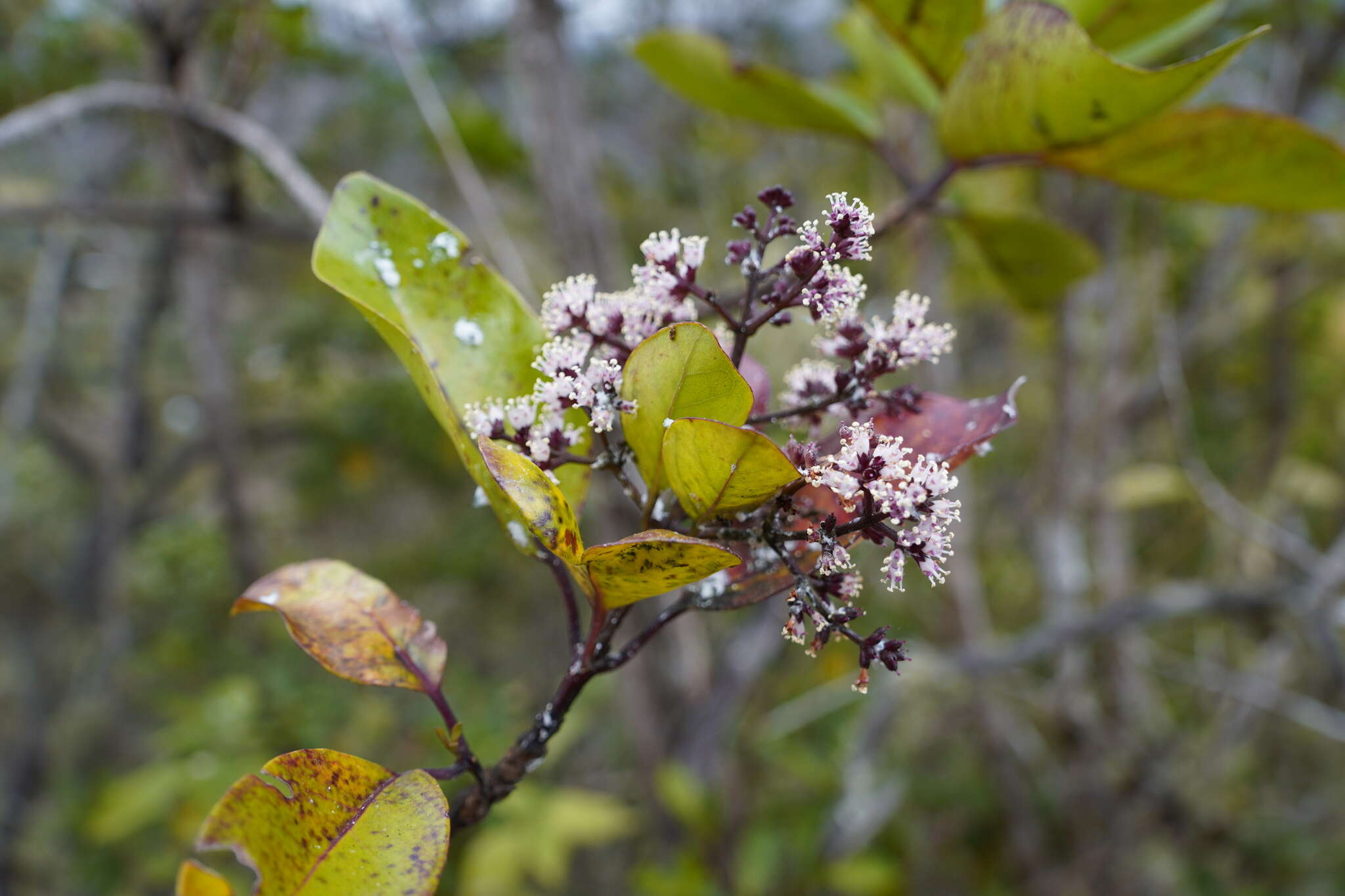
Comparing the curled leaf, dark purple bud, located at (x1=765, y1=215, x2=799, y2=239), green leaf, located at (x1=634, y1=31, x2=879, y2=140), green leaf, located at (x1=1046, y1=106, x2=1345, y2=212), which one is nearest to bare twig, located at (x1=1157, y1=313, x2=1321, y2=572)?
green leaf, located at (x1=1046, y1=106, x2=1345, y2=212)

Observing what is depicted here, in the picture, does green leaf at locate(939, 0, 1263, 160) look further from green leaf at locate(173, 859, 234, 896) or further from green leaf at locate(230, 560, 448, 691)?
green leaf at locate(173, 859, 234, 896)

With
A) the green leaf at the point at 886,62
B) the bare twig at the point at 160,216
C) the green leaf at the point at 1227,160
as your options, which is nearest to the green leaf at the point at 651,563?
the green leaf at the point at 1227,160

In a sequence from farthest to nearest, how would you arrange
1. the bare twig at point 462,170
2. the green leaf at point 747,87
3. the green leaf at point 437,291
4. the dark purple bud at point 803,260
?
the bare twig at point 462,170 → the green leaf at point 747,87 → the green leaf at point 437,291 → the dark purple bud at point 803,260

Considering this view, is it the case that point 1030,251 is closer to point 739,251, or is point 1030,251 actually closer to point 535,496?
point 739,251

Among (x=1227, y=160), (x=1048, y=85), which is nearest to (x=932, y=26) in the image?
(x=1048, y=85)

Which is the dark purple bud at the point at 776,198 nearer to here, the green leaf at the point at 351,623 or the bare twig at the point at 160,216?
the green leaf at the point at 351,623

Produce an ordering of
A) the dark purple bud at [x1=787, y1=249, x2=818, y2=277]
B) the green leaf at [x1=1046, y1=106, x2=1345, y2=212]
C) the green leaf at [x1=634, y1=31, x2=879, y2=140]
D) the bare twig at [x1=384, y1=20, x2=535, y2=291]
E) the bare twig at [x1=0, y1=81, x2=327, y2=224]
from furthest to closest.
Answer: the bare twig at [x1=384, y1=20, x2=535, y2=291]
the green leaf at [x1=634, y1=31, x2=879, y2=140]
the bare twig at [x1=0, y1=81, x2=327, y2=224]
the green leaf at [x1=1046, y1=106, x2=1345, y2=212]
the dark purple bud at [x1=787, y1=249, x2=818, y2=277]
